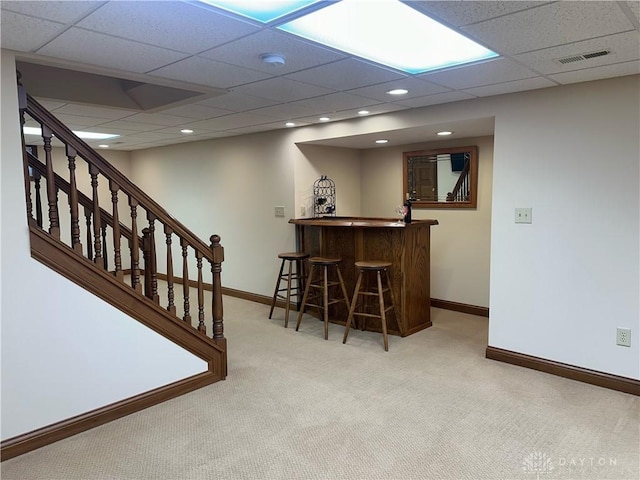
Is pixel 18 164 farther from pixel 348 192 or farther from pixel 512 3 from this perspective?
pixel 348 192

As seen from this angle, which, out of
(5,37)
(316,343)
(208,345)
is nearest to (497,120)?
Result: (316,343)

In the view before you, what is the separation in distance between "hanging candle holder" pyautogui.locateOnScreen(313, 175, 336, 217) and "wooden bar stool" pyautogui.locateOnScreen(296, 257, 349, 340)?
0.76 metres

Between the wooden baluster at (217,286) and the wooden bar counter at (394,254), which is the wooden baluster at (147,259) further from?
the wooden bar counter at (394,254)

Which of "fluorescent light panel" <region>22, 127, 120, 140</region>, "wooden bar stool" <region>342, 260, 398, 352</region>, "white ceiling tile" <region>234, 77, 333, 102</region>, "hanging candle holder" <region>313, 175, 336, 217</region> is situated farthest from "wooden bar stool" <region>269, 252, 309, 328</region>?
"fluorescent light panel" <region>22, 127, 120, 140</region>

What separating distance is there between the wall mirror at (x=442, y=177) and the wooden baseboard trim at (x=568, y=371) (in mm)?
1907

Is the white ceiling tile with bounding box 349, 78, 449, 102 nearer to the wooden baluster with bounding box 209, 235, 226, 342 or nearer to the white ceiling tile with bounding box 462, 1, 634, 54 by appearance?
the white ceiling tile with bounding box 462, 1, 634, 54

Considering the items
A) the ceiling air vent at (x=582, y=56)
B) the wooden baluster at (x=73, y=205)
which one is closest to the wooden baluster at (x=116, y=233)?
the wooden baluster at (x=73, y=205)

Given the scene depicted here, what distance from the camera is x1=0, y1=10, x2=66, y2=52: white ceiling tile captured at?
190cm

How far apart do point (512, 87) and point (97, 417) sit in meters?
3.51

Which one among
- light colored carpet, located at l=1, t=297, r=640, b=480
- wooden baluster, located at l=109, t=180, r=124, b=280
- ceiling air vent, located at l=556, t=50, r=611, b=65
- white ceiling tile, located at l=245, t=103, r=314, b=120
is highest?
white ceiling tile, located at l=245, t=103, r=314, b=120

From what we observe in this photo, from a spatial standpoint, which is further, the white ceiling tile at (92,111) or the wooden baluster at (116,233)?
the white ceiling tile at (92,111)

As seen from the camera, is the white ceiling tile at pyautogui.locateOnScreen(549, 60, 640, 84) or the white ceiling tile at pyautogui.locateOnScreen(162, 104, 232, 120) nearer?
the white ceiling tile at pyautogui.locateOnScreen(549, 60, 640, 84)

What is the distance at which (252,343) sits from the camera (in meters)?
4.16

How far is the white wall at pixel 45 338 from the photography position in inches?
Answer: 89.7
